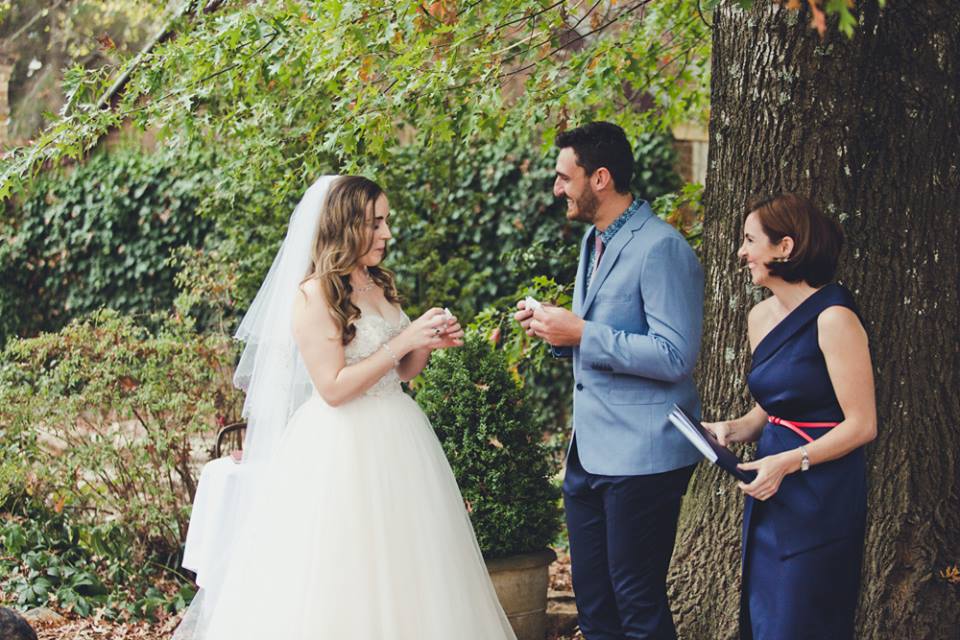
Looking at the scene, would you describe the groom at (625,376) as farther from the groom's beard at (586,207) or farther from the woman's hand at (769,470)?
the woman's hand at (769,470)

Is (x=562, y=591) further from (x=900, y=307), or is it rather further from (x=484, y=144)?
(x=484, y=144)

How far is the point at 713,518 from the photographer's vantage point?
13.4 ft

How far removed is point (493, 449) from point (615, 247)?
64.5 inches

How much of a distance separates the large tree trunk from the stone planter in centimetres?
145

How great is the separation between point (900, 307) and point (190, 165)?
6878 millimetres

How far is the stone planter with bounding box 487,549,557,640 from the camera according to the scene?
15.3 feet

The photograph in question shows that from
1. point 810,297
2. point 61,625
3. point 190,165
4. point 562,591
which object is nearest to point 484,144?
point 190,165

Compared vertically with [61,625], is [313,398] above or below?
above

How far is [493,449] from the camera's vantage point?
4750mm

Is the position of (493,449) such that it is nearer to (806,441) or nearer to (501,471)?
(501,471)

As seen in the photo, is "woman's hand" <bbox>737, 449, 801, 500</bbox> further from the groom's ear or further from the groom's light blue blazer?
the groom's ear

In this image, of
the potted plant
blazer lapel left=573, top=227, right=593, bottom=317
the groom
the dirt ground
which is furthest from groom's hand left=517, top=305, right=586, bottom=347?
the dirt ground

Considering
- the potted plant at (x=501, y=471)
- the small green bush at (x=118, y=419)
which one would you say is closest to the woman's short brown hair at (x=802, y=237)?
the potted plant at (x=501, y=471)

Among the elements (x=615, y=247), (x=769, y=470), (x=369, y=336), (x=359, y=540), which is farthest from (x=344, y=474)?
(x=769, y=470)
